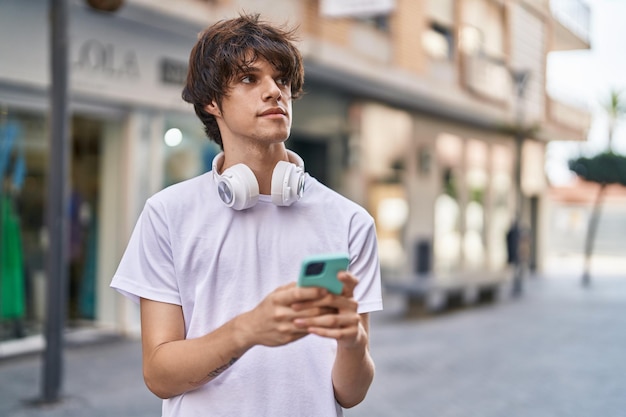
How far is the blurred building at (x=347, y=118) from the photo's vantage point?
9.40 m

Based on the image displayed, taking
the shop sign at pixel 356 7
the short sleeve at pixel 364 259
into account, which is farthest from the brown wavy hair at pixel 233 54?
the shop sign at pixel 356 7

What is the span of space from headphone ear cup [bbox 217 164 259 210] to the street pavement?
196 inches

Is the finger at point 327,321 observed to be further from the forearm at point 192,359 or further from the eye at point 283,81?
the eye at point 283,81

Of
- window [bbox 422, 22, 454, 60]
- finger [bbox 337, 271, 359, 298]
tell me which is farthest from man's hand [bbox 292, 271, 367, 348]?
window [bbox 422, 22, 454, 60]

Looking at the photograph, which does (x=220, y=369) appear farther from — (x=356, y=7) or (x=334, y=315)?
(x=356, y=7)

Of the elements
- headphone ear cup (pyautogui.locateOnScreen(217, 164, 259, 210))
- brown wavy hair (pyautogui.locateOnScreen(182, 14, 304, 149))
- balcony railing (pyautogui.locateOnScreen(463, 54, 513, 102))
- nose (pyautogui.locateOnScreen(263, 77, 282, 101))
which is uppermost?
balcony railing (pyautogui.locateOnScreen(463, 54, 513, 102))

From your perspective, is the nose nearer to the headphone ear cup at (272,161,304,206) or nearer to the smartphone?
the headphone ear cup at (272,161,304,206)

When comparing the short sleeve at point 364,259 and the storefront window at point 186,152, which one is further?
the storefront window at point 186,152

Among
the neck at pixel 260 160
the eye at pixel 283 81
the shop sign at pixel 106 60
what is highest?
the shop sign at pixel 106 60

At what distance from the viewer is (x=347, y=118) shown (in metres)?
16.5

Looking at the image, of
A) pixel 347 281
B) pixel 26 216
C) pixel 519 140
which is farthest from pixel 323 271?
pixel 519 140

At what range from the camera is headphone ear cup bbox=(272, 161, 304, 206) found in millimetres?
1752

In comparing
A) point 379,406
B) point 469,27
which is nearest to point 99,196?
point 379,406

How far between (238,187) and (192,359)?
362 millimetres
